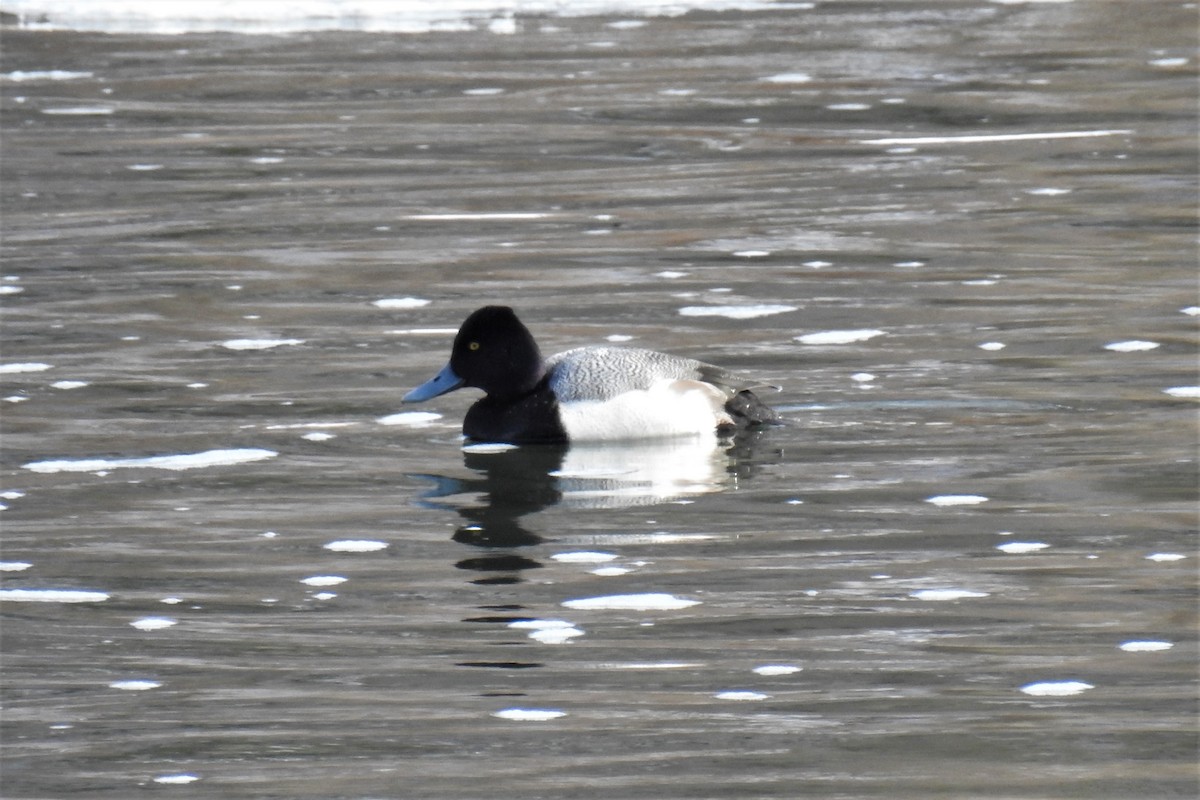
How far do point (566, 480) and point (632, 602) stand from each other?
1557mm

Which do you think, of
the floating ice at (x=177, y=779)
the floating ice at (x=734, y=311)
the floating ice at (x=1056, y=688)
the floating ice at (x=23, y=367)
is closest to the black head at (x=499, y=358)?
the floating ice at (x=734, y=311)

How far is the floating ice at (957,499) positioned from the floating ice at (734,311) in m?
3.00

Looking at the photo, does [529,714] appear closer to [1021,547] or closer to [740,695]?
[740,695]

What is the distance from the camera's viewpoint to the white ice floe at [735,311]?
417 inches

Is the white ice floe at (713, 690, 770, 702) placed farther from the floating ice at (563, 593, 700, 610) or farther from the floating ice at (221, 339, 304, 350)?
the floating ice at (221, 339, 304, 350)

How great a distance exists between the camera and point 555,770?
→ 17.7ft

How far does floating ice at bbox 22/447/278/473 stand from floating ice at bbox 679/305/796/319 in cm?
286

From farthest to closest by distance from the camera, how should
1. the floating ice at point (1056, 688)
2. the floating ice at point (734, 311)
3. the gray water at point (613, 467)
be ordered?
the floating ice at point (734, 311) < the floating ice at point (1056, 688) < the gray water at point (613, 467)

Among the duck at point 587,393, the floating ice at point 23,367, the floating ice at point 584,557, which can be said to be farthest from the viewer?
the floating ice at point 23,367

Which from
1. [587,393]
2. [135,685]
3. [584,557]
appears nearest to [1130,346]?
[587,393]

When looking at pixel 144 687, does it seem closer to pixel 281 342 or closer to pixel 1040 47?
pixel 281 342

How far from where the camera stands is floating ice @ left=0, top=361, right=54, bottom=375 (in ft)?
32.6

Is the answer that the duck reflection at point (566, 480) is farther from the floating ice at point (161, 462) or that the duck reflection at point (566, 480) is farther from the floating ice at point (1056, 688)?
the floating ice at point (1056, 688)

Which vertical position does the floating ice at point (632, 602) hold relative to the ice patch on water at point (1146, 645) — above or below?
above
